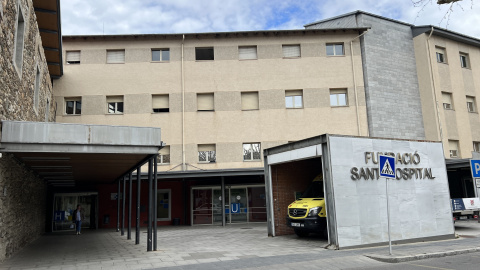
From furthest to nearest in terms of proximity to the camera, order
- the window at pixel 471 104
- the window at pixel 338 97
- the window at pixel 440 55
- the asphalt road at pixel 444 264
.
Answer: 1. the window at pixel 471 104
2. the window at pixel 440 55
3. the window at pixel 338 97
4. the asphalt road at pixel 444 264

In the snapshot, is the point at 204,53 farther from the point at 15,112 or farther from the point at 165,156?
the point at 15,112

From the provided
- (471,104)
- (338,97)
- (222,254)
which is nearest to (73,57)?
(338,97)

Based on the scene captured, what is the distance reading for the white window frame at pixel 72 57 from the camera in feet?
76.8

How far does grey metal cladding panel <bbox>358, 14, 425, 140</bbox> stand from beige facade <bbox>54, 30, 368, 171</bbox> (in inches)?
27.7

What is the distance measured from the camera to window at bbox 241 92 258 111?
23.4 metres

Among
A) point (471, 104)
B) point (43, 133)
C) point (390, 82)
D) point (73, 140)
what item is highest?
point (390, 82)

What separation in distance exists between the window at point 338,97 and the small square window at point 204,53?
7760 millimetres

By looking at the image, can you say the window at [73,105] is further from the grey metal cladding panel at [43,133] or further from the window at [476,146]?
the window at [476,146]

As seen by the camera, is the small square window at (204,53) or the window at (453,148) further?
the window at (453,148)

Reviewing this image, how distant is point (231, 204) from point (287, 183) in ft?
27.2

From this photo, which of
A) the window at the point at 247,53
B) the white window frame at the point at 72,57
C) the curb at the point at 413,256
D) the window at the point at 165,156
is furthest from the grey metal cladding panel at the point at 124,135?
the white window frame at the point at 72,57

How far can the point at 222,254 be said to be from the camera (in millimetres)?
10539

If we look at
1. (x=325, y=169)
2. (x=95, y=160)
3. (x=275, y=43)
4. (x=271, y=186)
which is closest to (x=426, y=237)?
(x=325, y=169)

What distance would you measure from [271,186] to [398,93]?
13694 mm
